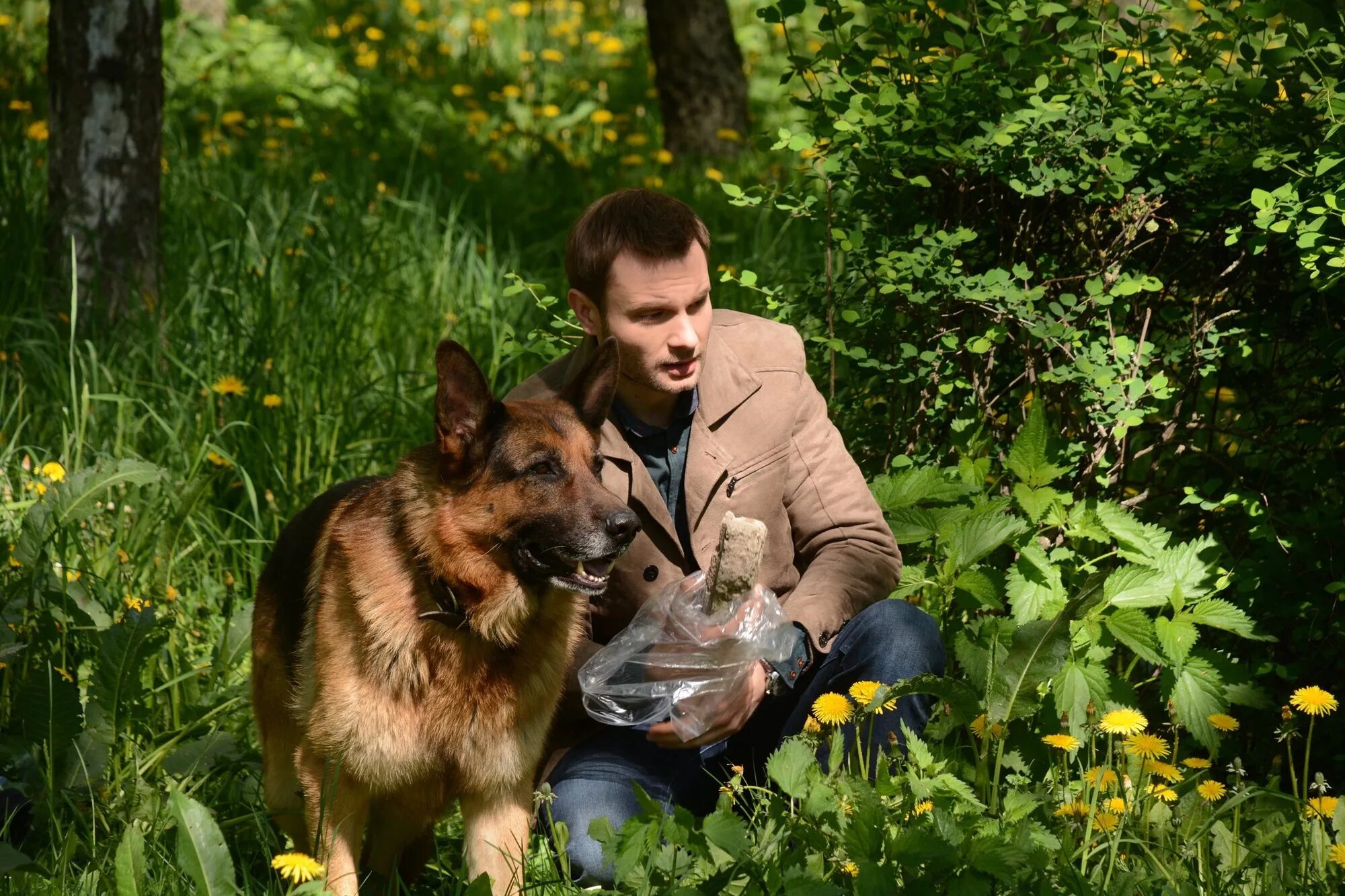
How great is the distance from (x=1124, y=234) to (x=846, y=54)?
90 cm

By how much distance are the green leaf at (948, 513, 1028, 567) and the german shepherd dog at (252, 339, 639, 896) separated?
0.95 metres

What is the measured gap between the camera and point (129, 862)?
2369mm

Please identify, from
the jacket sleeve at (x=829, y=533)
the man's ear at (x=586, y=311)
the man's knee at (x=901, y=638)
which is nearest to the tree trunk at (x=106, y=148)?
the man's ear at (x=586, y=311)

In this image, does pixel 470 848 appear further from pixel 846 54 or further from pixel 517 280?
pixel 846 54

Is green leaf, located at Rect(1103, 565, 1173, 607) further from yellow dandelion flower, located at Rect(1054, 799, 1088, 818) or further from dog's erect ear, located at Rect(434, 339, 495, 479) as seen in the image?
dog's erect ear, located at Rect(434, 339, 495, 479)

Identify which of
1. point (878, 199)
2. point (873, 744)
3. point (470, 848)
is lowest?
point (470, 848)

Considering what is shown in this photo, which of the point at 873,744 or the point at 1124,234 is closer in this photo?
the point at 873,744

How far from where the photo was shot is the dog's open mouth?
112 inches

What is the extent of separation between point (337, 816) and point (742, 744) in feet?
3.38

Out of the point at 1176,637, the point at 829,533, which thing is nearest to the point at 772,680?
the point at 829,533

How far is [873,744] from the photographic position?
3111 mm

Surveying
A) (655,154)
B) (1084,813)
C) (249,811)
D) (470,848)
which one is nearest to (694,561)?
(470,848)

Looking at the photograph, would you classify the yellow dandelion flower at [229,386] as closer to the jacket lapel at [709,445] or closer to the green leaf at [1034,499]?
the jacket lapel at [709,445]

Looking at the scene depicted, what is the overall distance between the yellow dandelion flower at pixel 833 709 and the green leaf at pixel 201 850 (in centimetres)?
116
